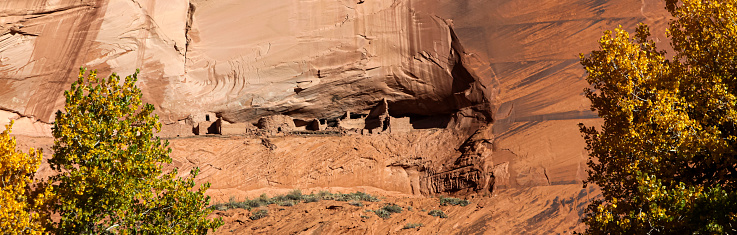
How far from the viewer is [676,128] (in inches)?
328

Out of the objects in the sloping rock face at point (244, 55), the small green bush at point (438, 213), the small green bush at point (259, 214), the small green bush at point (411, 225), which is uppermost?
the sloping rock face at point (244, 55)

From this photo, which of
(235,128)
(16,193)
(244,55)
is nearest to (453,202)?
(235,128)

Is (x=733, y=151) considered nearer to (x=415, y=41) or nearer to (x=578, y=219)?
(x=578, y=219)

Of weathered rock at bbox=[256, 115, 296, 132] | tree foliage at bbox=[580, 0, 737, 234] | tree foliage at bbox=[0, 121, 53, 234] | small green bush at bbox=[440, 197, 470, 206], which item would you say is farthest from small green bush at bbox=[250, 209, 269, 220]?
tree foliage at bbox=[580, 0, 737, 234]

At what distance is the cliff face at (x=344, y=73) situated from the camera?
20094 millimetres

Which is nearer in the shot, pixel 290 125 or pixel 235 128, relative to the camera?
pixel 235 128

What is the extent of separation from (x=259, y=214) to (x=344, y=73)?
810 cm

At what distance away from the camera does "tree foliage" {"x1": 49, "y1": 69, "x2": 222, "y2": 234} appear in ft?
30.4

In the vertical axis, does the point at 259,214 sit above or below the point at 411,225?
above

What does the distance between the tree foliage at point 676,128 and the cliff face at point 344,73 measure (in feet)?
35.0

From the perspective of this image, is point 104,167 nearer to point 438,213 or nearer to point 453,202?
point 438,213

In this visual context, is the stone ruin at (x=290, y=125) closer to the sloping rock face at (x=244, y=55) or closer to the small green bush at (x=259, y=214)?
the sloping rock face at (x=244, y=55)

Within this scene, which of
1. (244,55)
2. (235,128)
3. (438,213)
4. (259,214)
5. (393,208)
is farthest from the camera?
(244,55)

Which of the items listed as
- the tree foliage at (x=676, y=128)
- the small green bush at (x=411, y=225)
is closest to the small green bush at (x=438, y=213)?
the small green bush at (x=411, y=225)
